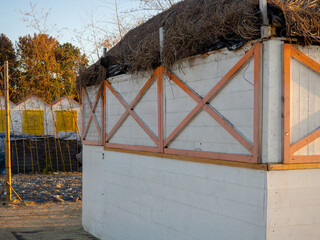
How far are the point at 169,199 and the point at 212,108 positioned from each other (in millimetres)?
1745

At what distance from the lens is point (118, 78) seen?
26.5 feet

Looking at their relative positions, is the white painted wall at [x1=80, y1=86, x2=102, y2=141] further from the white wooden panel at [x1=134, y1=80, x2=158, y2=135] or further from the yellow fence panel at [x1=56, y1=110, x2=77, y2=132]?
the yellow fence panel at [x1=56, y1=110, x2=77, y2=132]

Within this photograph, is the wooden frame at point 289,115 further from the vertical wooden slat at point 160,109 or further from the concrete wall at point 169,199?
the vertical wooden slat at point 160,109

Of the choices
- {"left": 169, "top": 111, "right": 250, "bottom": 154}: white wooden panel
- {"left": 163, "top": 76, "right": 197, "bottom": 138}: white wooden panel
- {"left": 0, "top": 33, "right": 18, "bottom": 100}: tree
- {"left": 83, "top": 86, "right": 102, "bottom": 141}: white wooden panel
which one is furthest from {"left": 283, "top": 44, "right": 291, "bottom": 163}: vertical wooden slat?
{"left": 0, "top": 33, "right": 18, "bottom": 100}: tree

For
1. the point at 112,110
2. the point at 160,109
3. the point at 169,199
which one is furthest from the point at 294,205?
the point at 112,110

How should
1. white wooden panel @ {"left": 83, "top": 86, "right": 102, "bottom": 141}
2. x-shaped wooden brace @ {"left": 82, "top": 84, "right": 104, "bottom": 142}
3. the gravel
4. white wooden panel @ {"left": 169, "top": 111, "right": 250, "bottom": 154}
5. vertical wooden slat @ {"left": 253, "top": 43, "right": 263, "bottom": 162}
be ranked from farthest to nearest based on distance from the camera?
the gravel
white wooden panel @ {"left": 83, "top": 86, "right": 102, "bottom": 141}
x-shaped wooden brace @ {"left": 82, "top": 84, "right": 104, "bottom": 142}
white wooden panel @ {"left": 169, "top": 111, "right": 250, "bottom": 154}
vertical wooden slat @ {"left": 253, "top": 43, "right": 263, "bottom": 162}

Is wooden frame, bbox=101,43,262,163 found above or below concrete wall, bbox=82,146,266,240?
above

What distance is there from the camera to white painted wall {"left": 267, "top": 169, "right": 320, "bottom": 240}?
14.5 feet

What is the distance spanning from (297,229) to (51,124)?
64.4ft

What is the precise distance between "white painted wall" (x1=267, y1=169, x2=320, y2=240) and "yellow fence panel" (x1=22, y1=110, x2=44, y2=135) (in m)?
18.3

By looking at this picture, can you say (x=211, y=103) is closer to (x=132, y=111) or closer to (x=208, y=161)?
(x=208, y=161)

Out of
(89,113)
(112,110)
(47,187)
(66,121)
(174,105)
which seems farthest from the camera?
(66,121)

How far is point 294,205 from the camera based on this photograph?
4.56 metres

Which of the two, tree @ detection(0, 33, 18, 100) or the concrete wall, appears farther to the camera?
tree @ detection(0, 33, 18, 100)
